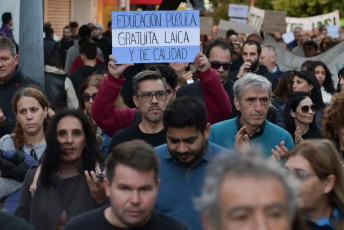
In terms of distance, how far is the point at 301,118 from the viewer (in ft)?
30.7

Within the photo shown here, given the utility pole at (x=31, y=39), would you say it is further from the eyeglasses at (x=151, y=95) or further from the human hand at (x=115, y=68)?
the eyeglasses at (x=151, y=95)

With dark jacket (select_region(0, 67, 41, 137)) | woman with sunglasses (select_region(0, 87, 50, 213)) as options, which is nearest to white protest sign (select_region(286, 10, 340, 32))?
dark jacket (select_region(0, 67, 41, 137))

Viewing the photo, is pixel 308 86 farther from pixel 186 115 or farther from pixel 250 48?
pixel 186 115

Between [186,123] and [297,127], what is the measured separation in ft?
10.8

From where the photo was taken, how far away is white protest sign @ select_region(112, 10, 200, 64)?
8680 millimetres

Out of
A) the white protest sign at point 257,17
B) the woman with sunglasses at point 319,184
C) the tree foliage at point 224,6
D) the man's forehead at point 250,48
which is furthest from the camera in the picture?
the tree foliage at point 224,6

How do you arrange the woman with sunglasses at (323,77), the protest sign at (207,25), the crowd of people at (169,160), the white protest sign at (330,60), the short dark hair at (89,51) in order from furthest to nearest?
the protest sign at (207,25) < the white protest sign at (330,60) < the short dark hair at (89,51) < the woman with sunglasses at (323,77) < the crowd of people at (169,160)

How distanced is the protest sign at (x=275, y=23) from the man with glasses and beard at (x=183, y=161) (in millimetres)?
17260

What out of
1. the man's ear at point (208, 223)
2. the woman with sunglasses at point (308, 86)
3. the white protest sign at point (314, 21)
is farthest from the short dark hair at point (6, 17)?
the white protest sign at point (314, 21)

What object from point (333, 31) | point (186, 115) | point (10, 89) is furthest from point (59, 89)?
point (333, 31)

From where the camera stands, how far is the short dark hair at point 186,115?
5957mm

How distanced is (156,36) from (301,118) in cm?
161

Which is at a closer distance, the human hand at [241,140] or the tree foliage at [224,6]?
the human hand at [241,140]

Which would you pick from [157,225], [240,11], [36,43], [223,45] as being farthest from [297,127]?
[240,11]
